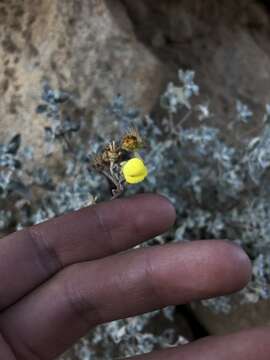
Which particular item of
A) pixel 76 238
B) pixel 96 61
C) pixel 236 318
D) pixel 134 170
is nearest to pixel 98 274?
pixel 76 238

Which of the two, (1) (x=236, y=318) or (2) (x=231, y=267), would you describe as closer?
(2) (x=231, y=267)

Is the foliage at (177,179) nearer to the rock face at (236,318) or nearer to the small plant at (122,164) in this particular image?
the rock face at (236,318)

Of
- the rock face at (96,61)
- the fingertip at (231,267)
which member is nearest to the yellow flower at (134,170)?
the fingertip at (231,267)

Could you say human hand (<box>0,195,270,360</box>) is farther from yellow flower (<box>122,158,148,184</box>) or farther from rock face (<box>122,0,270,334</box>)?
rock face (<box>122,0,270,334</box>)

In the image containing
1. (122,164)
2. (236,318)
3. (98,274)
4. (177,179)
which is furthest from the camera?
(236,318)

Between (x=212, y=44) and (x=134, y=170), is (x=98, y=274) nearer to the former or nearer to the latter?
(x=134, y=170)

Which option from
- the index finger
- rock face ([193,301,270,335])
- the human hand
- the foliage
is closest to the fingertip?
the human hand

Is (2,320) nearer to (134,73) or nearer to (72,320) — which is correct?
(72,320)
